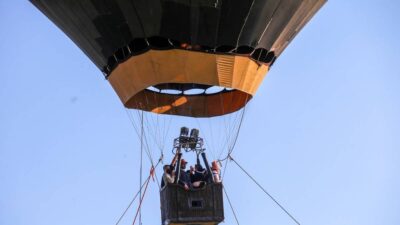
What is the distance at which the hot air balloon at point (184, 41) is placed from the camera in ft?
77.0

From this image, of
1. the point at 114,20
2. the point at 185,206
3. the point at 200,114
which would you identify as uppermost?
the point at 114,20

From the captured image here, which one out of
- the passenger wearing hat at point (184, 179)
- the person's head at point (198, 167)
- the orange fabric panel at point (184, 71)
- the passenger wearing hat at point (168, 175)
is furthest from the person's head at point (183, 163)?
the orange fabric panel at point (184, 71)

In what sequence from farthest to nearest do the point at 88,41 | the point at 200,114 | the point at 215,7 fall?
1. the point at 200,114
2. the point at 88,41
3. the point at 215,7

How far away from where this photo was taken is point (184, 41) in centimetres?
2367

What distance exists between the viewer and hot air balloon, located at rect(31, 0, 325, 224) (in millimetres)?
23469

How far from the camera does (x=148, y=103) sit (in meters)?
26.1

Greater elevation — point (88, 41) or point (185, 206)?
point (88, 41)

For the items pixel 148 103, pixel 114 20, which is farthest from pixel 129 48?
pixel 148 103

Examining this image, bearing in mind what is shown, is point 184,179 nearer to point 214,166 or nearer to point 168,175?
point 168,175

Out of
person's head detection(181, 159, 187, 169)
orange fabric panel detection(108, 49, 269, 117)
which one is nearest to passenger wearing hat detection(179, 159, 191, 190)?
person's head detection(181, 159, 187, 169)

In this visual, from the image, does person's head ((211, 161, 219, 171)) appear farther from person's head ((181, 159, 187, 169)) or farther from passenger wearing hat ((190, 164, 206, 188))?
person's head ((181, 159, 187, 169))

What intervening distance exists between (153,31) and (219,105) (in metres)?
3.30

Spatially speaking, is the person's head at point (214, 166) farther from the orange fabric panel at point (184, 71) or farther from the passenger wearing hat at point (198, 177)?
the orange fabric panel at point (184, 71)

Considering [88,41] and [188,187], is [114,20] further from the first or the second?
[188,187]
